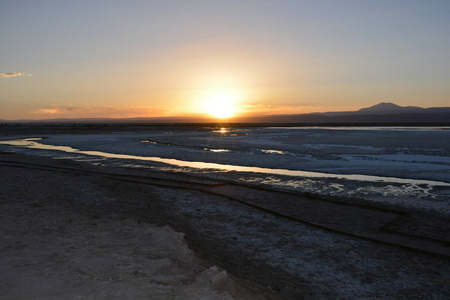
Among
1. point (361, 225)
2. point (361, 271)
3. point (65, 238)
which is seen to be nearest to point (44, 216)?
point (65, 238)

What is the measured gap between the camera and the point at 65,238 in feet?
19.3

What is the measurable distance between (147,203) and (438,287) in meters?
7.01

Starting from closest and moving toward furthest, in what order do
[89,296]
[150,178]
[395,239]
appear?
[89,296]
[395,239]
[150,178]

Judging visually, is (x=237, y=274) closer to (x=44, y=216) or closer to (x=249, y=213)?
(x=249, y=213)

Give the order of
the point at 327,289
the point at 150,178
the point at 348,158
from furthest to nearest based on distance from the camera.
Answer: the point at 348,158 → the point at 150,178 → the point at 327,289

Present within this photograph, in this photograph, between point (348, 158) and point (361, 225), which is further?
point (348, 158)

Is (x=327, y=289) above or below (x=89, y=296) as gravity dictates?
below

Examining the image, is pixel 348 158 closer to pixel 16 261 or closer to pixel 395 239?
pixel 395 239

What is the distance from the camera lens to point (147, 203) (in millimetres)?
9656

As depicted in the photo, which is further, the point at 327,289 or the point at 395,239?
the point at 395,239

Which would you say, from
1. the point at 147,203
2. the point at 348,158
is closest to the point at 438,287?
the point at 147,203

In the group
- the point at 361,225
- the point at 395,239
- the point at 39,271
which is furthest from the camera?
the point at 361,225

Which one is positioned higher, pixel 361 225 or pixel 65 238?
pixel 65 238

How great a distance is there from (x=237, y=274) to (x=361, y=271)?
204 cm
